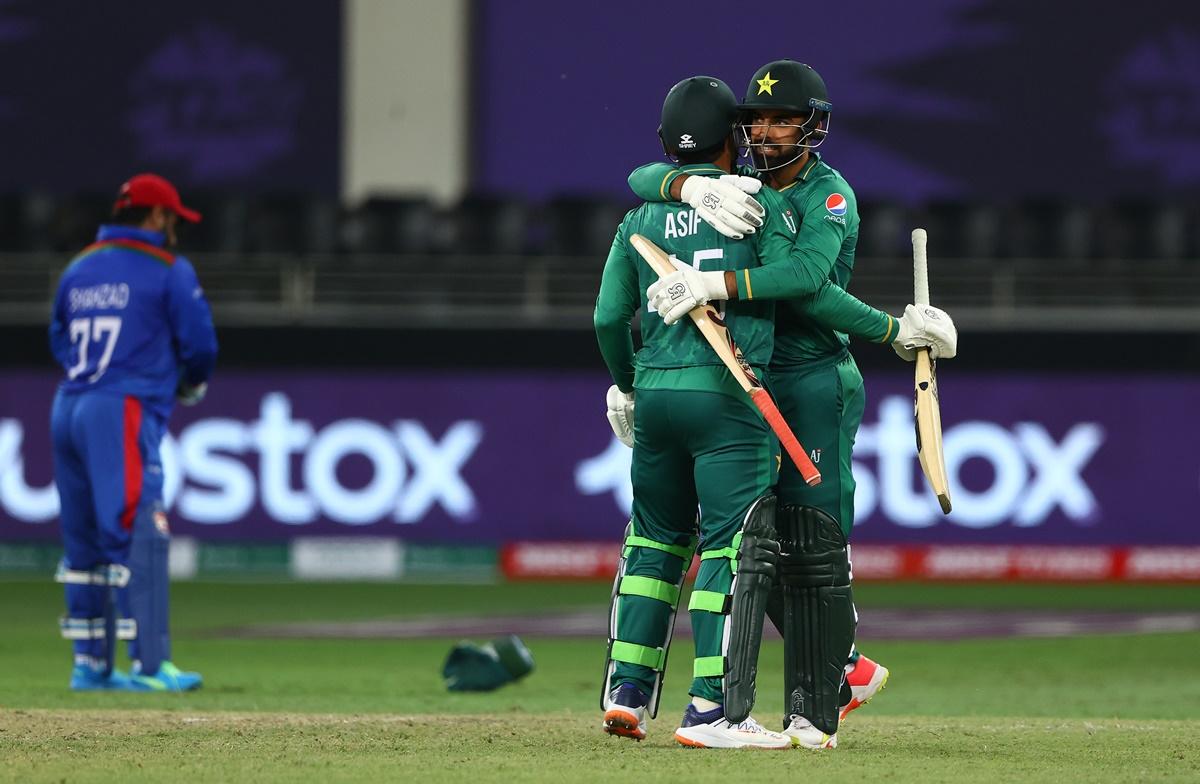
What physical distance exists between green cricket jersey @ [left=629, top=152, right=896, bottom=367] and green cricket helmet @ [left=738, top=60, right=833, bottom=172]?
0.09m

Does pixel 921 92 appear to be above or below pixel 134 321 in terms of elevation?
above

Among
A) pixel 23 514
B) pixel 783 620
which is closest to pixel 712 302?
pixel 783 620

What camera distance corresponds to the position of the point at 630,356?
681 cm

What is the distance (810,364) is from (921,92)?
1659 centimetres

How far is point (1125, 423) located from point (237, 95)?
10994 mm

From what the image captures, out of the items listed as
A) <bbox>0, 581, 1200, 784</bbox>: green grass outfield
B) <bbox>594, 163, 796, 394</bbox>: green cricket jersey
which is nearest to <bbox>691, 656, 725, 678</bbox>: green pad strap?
<bbox>0, 581, 1200, 784</bbox>: green grass outfield

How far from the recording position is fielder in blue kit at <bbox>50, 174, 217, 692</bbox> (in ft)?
29.9

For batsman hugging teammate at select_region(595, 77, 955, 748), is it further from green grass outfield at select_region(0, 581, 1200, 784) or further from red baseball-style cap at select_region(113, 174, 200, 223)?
red baseball-style cap at select_region(113, 174, 200, 223)

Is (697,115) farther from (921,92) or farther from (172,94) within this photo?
(172,94)

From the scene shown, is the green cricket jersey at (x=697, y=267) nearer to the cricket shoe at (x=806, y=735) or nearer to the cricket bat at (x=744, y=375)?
the cricket bat at (x=744, y=375)

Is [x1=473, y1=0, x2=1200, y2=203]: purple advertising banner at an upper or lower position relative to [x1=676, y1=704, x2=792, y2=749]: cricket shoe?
upper

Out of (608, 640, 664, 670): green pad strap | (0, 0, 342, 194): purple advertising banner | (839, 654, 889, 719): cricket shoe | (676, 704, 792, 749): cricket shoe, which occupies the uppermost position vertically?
(0, 0, 342, 194): purple advertising banner

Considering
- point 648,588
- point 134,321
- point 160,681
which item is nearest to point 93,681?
point 160,681

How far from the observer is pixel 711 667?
632cm
